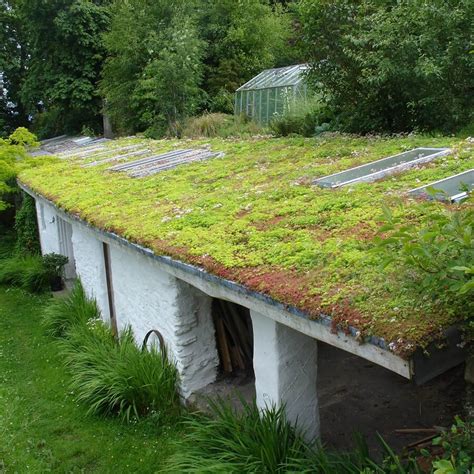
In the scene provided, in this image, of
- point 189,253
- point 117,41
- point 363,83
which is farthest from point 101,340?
point 117,41

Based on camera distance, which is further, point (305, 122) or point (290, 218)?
point (305, 122)

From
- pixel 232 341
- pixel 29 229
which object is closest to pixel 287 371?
pixel 232 341

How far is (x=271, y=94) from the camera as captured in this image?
67.9 feet

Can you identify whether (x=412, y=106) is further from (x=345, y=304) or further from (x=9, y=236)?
(x=9, y=236)

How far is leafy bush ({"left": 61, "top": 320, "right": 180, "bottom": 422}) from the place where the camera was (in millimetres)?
6453

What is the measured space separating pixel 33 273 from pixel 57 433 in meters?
6.53

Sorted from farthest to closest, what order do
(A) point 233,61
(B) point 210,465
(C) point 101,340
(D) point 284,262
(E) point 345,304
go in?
1. (A) point 233,61
2. (C) point 101,340
3. (B) point 210,465
4. (D) point 284,262
5. (E) point 345,304

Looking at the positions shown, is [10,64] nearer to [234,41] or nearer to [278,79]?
[234,41]

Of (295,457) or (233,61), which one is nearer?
(295,457)

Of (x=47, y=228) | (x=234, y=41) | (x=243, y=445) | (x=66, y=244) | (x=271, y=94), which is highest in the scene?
(x=234, y=41)

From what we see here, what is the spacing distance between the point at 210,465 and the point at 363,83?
9.15 metres

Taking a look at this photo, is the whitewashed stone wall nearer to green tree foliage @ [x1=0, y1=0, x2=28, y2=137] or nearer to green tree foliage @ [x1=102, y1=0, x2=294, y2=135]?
green tree foliage @ [x1=102, y1=0, x2=294, y2=135]

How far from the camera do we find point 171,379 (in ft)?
21.4

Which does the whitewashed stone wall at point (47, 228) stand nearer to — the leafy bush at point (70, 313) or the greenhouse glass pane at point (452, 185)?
the leafy bush at point (70, 313)
